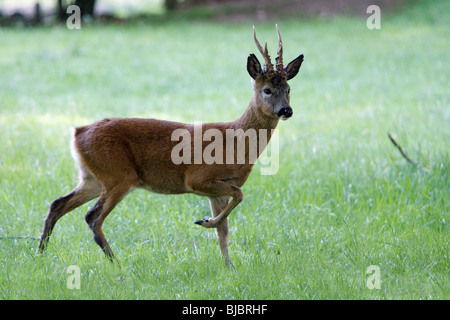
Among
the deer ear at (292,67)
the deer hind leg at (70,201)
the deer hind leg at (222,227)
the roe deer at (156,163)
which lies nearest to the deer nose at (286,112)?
the roe deer at (156,163)

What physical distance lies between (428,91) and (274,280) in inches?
285

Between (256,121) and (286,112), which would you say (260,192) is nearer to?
(256,121)

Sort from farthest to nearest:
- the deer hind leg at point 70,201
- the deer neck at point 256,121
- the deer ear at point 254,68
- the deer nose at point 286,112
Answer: the deer hind leg at point 70,201 < the deer neck at point 256,121 < the deer ear at point 254,68 < the deer nose at point 286,112

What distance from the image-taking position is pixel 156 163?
4.84 m

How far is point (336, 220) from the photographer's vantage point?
18.6 feet

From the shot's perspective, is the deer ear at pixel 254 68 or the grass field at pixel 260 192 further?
the deer ear at pixel 254 68

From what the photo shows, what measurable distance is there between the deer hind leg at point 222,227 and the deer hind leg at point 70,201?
87 cm

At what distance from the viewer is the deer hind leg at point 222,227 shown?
15.8ft

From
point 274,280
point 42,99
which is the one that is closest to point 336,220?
point 274,280

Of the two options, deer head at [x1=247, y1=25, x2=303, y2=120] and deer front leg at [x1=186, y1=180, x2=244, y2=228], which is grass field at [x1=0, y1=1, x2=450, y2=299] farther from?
deer head at [x1=247, y1=25, x2=303, y2=120]

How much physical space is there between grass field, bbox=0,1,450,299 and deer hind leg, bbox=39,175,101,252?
154mm

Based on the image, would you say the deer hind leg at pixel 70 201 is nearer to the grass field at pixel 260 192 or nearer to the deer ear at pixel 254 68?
the grass field at pixel 260 192

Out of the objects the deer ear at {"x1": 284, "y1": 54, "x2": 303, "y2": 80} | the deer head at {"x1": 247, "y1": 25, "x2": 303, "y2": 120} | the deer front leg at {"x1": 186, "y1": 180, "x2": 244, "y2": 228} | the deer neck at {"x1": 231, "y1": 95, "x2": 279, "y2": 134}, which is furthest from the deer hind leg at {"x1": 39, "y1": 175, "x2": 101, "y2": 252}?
the deer ear at {"x1": 284, "y1": 54, "x2": 303, "y2": 80}
